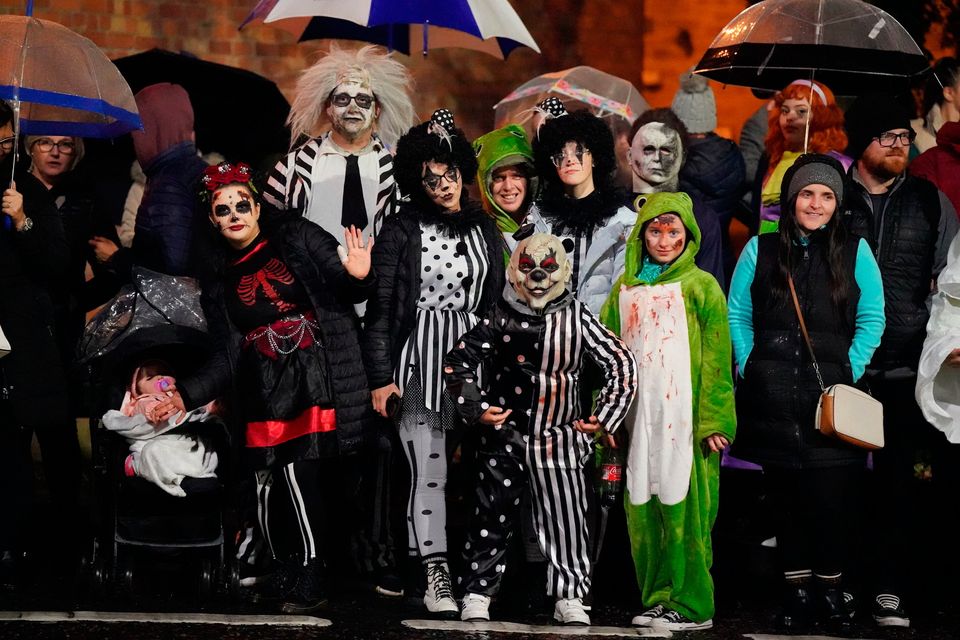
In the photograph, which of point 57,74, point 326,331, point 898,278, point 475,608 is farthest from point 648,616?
point 57,74

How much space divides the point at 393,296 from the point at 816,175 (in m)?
1.84

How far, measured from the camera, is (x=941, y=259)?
7.49 m

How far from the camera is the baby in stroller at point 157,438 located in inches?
278

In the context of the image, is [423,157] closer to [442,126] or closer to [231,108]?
[442,126]

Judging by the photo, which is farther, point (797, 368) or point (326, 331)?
point (326, 331)

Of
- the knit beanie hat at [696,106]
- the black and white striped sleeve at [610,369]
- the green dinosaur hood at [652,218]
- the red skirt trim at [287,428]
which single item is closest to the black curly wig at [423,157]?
the green dinosaur hood at [652,218]

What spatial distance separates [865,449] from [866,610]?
790mm

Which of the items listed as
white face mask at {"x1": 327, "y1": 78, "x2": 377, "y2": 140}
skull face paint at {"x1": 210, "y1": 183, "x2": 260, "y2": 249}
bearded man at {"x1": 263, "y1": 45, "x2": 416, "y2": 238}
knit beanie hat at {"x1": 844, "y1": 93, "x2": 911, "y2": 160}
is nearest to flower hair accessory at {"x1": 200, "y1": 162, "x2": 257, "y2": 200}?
skull face paint at {"x1": 210, "y1": 183, "x2": 260, "y2": 249}

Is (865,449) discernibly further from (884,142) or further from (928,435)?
(884,142)

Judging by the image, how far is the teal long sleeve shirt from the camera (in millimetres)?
6965

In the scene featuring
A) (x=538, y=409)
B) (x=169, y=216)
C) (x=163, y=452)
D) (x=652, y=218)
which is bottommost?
(x=163, y=452)

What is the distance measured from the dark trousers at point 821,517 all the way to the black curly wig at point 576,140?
63.5 inches

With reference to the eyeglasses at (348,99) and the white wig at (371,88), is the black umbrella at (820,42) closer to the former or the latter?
the white wig at (371,88)

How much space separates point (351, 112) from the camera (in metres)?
7.73
